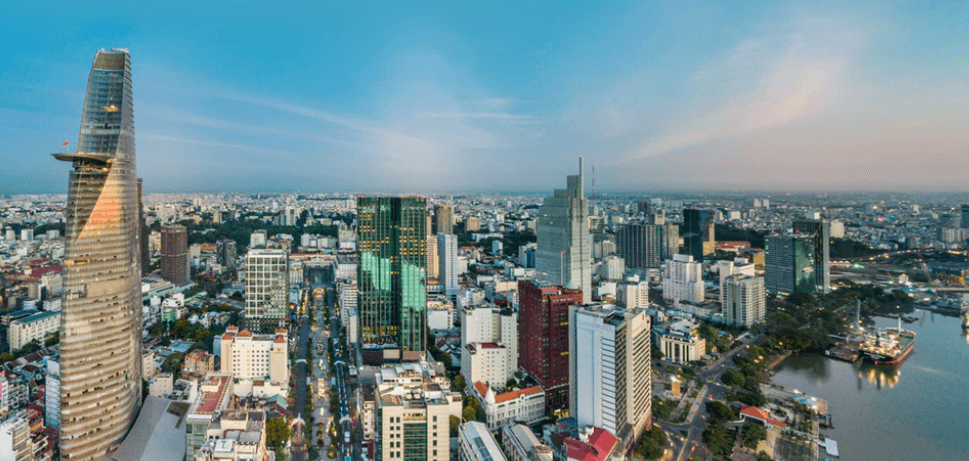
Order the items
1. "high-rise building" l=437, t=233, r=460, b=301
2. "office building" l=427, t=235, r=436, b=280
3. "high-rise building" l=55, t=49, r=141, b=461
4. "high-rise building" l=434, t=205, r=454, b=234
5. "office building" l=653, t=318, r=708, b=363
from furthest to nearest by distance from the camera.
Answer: "high-rise building" l=434, t=205, r=454, b=234 < "office building" l=427, t=235, r=436, b=280 < "high-rise building" l=437, t=233, r=460, b=301 < "office building" l=653, t=318, r=708, b=363 < "high-rise building" l=55, t=49, r=141, b=461

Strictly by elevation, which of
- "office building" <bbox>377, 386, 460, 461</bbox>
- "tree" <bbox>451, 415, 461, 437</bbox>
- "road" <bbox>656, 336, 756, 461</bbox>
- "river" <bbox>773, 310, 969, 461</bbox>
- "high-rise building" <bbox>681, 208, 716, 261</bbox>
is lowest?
"river" <bbox>773, 310, 969, 461</bbox>

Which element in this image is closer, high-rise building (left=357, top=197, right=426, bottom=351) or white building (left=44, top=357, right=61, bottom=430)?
white building (left=44, top=357, right=61, bottom=430)

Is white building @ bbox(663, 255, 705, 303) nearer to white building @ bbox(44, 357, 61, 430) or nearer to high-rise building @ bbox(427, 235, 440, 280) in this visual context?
high-rise building @ bbox(427, 235, 440, 280)

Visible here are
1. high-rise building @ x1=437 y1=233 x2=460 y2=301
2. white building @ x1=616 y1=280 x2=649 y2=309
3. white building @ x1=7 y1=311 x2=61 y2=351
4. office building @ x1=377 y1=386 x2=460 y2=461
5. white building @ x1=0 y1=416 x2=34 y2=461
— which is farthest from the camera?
high-rise building @ x1=437 y1=233 x2=460 y2=301

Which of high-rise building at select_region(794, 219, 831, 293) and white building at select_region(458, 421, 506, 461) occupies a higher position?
high-rise building at select_region(794, 219, 831, 293)

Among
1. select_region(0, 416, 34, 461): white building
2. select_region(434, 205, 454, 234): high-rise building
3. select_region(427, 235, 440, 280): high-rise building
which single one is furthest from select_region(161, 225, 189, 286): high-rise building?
select_region(0, 416, 34, 461): white building

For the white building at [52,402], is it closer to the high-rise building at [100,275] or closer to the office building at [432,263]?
the high-rise building at [100,275]
